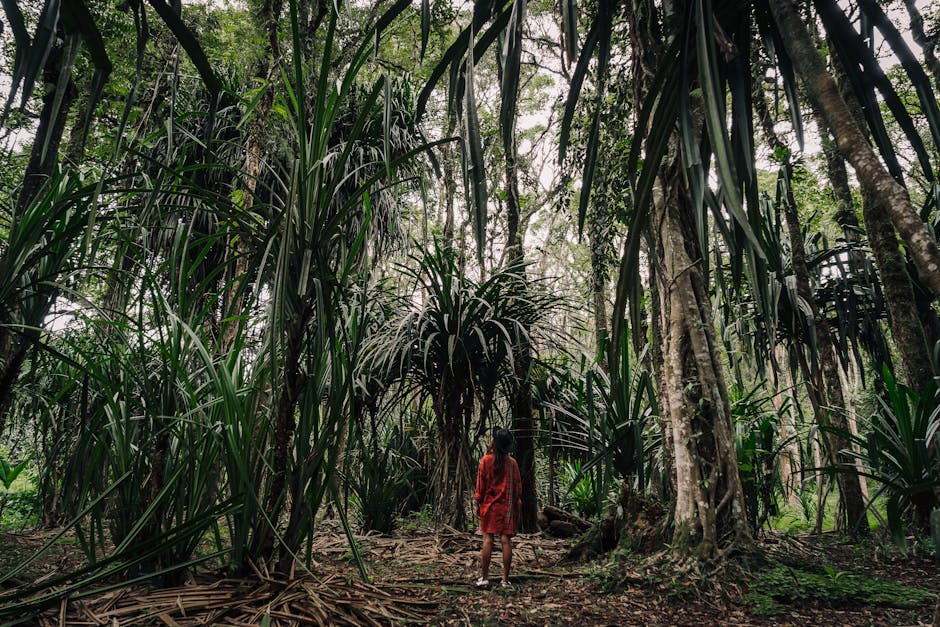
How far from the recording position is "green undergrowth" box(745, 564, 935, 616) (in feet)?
5.89

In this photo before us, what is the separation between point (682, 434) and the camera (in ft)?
7.40

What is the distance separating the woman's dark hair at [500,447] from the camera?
9.05 feet

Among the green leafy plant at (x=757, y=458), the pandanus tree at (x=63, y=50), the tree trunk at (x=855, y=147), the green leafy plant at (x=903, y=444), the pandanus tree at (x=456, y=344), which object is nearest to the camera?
the pandanus tree at (x=63, y=50)

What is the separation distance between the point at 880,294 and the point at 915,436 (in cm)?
175

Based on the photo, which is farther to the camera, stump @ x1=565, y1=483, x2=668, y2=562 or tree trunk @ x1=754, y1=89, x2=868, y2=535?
tree trunk @ x1=754, y1=89, x2=868, y2=535

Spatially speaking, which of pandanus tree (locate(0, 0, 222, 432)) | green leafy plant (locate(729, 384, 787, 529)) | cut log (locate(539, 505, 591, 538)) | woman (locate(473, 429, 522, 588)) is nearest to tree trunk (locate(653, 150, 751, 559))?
green leafy plant (locate(729, 384, 787, 529))

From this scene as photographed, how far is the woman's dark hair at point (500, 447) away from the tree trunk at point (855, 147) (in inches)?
80.7

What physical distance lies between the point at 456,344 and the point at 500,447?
764mm

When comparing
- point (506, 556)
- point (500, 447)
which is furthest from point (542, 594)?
point (500, 447)

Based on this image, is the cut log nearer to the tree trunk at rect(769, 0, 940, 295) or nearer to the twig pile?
the twig pile

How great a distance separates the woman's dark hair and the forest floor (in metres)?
0.51

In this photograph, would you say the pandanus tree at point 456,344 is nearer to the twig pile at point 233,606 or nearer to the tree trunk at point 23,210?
the twig pile at point 233,606

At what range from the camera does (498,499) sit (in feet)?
8.59

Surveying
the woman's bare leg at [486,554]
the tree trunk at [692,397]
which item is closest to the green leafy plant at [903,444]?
the tree trunk at [692,397]
